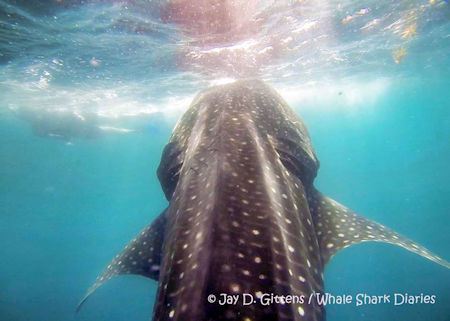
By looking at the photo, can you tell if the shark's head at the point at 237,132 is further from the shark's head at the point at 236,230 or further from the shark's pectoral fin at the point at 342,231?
the shark's pectoral fin at the point at 342,231

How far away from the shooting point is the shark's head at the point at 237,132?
3625 mm

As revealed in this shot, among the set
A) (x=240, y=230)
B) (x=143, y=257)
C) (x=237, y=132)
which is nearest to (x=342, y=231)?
(x=237, y=132)

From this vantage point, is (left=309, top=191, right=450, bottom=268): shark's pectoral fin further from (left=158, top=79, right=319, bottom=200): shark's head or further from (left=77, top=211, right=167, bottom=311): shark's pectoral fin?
(left=77, top=211, right=167, bottom=311): shark's pectoral fin

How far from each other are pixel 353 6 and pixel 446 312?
2031cm

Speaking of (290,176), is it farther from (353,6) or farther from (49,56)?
(49,56)

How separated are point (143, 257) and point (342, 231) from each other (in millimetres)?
2420

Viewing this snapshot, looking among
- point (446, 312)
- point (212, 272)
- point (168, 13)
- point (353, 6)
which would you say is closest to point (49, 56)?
point (168, 13)

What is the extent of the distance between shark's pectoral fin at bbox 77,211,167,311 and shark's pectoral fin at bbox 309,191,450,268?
1913 mm

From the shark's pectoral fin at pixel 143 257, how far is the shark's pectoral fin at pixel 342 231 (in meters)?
1.91

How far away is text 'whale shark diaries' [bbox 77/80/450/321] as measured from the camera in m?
1.92

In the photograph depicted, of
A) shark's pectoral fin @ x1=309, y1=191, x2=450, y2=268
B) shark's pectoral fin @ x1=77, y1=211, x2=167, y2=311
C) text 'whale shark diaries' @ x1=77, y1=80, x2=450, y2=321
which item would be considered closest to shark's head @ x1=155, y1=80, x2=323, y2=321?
text 'whale shark diaries' @ x1=77, y1=80, x2=450, y2=321

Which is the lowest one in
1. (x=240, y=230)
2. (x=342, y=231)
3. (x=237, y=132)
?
(x=342, y=231)

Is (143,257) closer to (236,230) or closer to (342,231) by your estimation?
(236,230)

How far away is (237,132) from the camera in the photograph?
3518 millimetres
